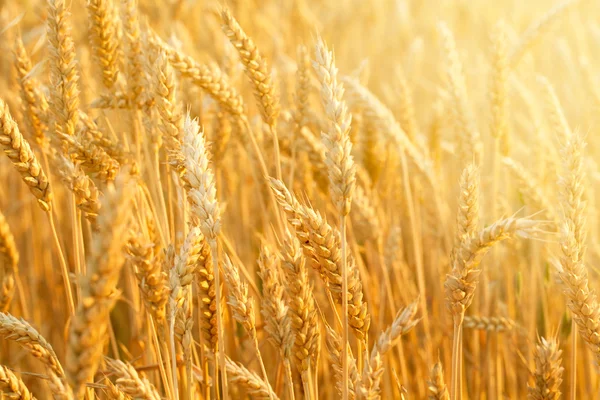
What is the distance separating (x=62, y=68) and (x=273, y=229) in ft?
2.03

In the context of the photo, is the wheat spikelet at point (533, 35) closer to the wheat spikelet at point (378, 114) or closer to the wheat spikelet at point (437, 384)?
the wheat spikelet at point (378, 114)

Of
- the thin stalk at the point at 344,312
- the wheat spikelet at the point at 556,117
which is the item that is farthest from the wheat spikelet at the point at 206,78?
the wheat spikelet at the point at 556,117

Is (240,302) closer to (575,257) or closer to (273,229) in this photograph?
(273,229)

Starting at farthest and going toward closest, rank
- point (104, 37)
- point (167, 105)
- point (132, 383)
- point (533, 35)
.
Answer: point (533, 35)
point (104, 37)
point (167, 105)
point (132, 383)

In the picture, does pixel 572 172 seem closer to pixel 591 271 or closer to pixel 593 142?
pixel 591 271

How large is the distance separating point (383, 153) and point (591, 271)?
876mm

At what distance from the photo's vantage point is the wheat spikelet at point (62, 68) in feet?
4.00

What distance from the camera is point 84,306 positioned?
2.39 ft

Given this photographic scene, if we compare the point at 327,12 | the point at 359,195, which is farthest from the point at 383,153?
the point at 327,12

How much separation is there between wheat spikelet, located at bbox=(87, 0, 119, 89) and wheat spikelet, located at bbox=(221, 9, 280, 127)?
287mm

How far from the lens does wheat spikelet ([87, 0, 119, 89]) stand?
135 centimetres

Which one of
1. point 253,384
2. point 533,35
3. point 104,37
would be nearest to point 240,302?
point 253,384

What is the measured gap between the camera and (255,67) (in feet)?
4.56

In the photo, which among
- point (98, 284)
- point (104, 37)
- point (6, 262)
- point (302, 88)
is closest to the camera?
point (98, 284)
